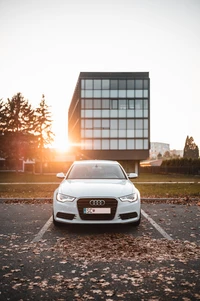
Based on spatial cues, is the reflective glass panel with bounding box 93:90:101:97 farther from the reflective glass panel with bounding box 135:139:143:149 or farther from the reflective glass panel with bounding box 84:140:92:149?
the reflective glass panel with bounding box 135:139:143:149

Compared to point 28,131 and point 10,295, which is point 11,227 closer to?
point 10,295

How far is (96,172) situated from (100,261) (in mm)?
3731

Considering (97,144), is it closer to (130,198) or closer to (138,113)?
(138,113)

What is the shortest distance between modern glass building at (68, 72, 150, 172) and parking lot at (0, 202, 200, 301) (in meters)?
49.6

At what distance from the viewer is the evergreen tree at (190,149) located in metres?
121

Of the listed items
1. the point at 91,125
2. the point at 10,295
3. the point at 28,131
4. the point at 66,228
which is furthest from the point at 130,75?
the point at 10,295

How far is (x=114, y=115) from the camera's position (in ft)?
192

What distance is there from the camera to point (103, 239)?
6262 millimetres

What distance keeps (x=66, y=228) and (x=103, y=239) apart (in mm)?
1292

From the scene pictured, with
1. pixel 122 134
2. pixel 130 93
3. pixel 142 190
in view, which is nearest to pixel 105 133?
pixel 122 134

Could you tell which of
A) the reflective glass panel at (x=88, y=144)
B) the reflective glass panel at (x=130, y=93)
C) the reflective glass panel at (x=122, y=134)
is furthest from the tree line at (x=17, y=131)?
the reflective glass panel at (x=130, y=93)

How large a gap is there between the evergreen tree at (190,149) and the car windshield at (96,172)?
116827 mm

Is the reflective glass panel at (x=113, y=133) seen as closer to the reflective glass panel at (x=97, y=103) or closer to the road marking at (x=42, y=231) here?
the reflective glass panel at (x=97, y=103)

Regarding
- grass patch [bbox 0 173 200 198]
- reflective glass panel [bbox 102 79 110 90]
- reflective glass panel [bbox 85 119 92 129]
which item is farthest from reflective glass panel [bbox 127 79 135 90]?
grass patch [bbox 0 173 200 198]
